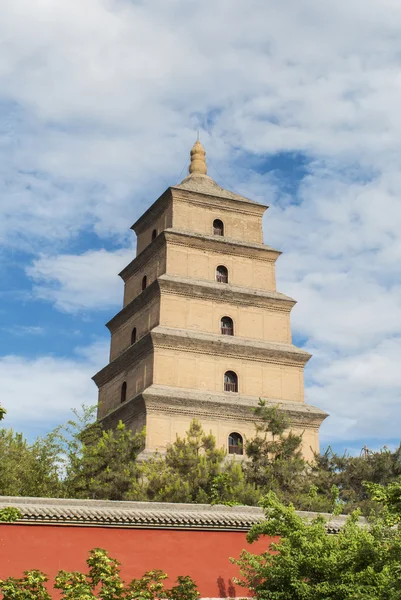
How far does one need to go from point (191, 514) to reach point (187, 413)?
983 centimetres

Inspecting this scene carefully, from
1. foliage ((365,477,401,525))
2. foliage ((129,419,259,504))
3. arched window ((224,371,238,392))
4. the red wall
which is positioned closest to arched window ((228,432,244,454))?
arched window ((224,371,238,392))

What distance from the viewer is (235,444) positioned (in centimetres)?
2412

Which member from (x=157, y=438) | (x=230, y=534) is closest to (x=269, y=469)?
(x=157, y=438)

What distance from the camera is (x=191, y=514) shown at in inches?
547

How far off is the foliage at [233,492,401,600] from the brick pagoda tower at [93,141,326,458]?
11.4m

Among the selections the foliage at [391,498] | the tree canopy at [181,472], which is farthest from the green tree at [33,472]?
the foliage at [391,498]

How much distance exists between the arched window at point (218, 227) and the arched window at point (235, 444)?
7.41 metres

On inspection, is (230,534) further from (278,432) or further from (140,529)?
(278,432)

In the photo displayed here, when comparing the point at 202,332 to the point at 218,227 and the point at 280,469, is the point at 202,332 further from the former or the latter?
the point at 280,469

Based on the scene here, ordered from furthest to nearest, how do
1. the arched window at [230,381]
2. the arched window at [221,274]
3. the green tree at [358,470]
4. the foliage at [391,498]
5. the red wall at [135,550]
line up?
the arched window at [221,274], the arched window at [230,381], the green tree at [358,470], the red wall at [135,550], the foliage at [391,498]

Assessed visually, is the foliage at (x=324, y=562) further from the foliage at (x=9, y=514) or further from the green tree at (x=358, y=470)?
the green tree at (x=358, y=470)

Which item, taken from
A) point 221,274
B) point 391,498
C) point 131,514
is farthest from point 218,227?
point 391,498

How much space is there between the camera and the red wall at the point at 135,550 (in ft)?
41.2

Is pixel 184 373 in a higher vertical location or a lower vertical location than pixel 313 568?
higher
